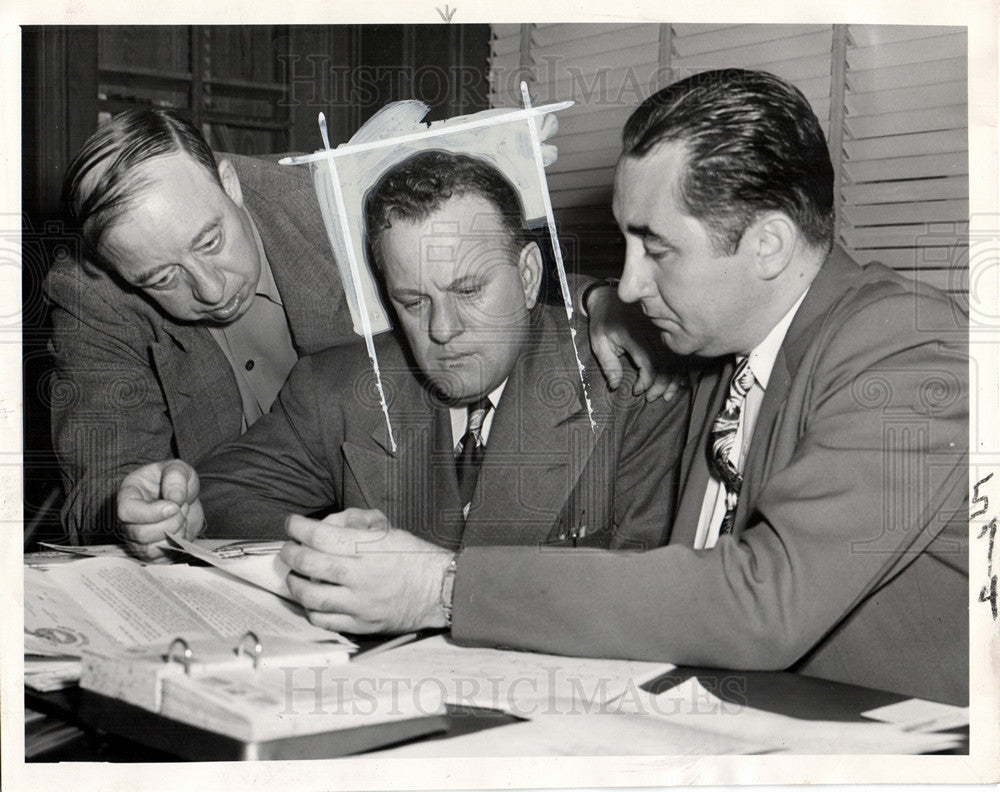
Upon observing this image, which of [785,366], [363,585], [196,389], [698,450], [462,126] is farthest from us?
[196,389]

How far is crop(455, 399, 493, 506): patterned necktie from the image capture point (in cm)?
178

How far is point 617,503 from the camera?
1.74 m

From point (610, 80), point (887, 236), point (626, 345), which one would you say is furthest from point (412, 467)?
point (887, 236)

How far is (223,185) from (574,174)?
2.20 feet

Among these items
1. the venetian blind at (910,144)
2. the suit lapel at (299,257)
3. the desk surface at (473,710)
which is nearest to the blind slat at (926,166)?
the venetian blind at (910,144)

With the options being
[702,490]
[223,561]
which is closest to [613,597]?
[702,490]

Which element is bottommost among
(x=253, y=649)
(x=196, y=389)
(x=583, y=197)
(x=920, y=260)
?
(x=253, y=649)

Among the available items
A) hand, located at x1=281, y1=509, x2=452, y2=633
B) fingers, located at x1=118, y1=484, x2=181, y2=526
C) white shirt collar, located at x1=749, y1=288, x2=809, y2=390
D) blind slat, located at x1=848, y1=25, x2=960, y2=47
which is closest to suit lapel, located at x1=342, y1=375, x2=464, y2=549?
hand, located at x1=281, y1=509, x2=452, y2=633

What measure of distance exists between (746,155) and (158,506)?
1.15 metres

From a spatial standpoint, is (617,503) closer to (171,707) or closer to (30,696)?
(171,707)

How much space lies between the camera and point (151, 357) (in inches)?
74.9

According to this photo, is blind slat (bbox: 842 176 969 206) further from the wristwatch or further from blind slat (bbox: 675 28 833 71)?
the wristwatch

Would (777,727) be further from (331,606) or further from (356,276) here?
(356,276)

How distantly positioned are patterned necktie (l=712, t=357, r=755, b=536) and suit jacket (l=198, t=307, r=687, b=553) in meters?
0.10
